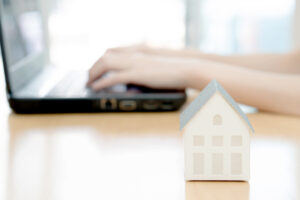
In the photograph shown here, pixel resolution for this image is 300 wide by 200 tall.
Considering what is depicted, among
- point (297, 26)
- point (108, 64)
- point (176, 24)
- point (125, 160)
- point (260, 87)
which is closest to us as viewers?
point (125, 160)

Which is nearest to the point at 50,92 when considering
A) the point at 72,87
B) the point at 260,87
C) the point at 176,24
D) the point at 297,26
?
the point at 72,87

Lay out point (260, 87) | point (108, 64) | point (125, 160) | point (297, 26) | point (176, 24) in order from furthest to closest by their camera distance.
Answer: point (176, 24) → point (297, 26) → point (108, 64) → point (260, 87) → point (125, 160)

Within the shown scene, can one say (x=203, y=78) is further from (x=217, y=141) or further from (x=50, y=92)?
Answer: (x=217, y=141)

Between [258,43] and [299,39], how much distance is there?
2.53 feet

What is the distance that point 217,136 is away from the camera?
1.68 ft

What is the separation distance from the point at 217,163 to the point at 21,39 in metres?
0.71

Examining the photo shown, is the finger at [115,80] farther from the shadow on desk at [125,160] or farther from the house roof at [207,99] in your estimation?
the house roof at [207,99]

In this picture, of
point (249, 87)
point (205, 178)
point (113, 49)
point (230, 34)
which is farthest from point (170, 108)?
point (230, 34)

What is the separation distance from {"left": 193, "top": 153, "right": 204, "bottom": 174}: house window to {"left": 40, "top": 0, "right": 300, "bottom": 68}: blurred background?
2.62m

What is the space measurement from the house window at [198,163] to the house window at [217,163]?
1 cm

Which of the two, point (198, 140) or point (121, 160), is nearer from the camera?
point (198, 140)

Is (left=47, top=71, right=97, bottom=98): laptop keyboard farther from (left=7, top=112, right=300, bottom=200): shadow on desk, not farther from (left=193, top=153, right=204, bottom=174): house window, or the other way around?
(left=193, top=153, right=204, bottom=174): house window

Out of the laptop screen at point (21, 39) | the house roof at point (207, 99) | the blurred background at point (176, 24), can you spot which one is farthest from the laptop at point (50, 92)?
the blurred background at point (176, 24)

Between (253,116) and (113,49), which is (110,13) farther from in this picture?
(253,116)
